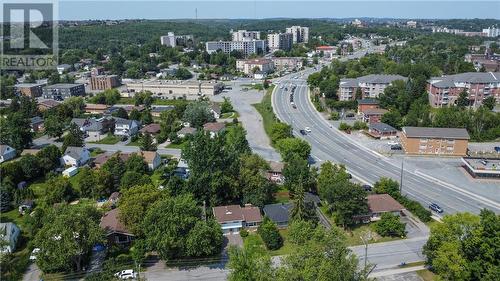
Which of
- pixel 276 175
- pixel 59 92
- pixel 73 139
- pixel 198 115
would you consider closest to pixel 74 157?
pixel 73 139

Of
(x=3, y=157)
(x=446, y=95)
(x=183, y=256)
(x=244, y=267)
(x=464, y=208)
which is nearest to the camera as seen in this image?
(x=244, y=267)

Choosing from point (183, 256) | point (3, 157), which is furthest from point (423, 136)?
point (3, 157)

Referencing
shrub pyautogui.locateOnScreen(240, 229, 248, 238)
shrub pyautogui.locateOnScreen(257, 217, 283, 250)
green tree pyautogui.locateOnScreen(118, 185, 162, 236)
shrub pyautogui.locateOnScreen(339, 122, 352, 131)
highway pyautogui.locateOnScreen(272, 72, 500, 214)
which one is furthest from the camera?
shrub pyautogui.locateOnScreen(339, 122, 352, 131)

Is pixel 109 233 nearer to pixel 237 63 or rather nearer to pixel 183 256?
pixel 183 256

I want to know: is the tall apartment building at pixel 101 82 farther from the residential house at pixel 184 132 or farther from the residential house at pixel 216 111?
the residential house at pixel 184 132

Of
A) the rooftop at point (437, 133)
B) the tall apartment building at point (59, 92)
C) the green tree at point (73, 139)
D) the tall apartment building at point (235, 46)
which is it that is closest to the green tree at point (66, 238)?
the green tree at point (73, 139)

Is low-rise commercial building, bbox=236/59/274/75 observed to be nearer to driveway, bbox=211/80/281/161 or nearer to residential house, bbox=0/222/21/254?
driveway, bbox=211/80/281/161

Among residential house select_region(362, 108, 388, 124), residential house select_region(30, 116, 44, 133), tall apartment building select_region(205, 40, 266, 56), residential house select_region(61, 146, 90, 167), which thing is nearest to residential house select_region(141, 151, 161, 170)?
residential house select_region(61, 146, 90, 167)
